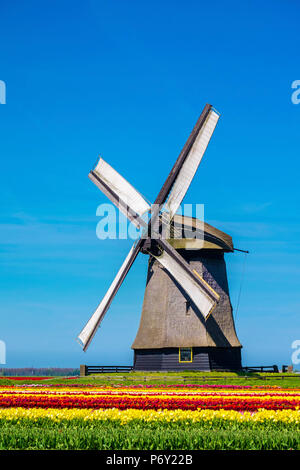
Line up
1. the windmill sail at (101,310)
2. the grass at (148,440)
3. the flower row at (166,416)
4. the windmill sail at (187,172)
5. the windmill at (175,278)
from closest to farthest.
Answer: the grass at (148,440)
the flower row at (166,416)
the windmill sail at (101,310)
the windmill at (175,278)
the windmill sail at (187,172)

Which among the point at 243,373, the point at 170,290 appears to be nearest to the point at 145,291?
the point at 170,290

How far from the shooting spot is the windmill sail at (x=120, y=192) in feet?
117

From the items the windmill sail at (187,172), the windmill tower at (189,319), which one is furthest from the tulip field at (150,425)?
the windmill sail at (187,172)

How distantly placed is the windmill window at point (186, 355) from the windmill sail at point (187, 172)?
843cm

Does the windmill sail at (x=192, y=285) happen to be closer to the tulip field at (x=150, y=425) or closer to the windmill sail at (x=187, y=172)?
the windmill sail at (x=187, y=172)

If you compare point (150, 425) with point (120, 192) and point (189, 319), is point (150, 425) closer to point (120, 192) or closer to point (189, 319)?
point (189, 319)

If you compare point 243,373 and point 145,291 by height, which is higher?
point 145,291

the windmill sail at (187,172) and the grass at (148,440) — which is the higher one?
the windmill sail at (187,172)

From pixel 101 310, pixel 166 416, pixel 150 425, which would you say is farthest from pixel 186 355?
pixel 150 425

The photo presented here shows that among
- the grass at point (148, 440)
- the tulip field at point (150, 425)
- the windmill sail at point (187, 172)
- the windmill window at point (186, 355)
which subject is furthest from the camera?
the windmill sail at point (187, 172)

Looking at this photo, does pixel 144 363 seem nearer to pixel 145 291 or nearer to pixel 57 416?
pixel 145 291

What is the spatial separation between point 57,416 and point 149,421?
2330mm

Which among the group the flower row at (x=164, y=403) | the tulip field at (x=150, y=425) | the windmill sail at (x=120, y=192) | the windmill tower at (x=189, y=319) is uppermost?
the windmill sail at (x=120, y=192)

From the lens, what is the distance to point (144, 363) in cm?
3653
